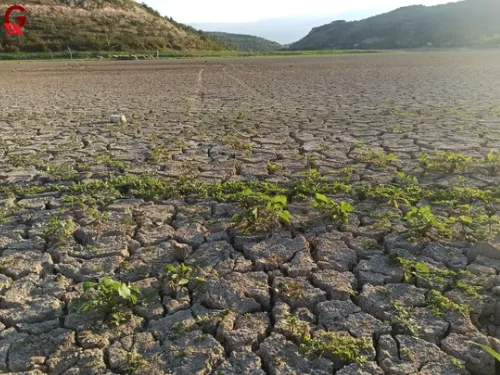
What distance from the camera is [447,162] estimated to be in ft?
15.7

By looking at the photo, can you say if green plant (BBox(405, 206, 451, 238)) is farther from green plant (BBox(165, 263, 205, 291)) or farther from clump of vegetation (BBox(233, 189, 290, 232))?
green plant (BBox(165, 263, 205, 291))

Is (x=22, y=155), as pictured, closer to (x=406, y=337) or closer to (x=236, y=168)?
(x=236, y=168)

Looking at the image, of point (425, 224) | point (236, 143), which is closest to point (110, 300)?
point (425, 224)

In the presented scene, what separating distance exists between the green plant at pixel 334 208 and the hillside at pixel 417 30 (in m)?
52.7

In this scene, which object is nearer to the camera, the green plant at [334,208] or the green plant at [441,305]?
the green plant at [441,305]

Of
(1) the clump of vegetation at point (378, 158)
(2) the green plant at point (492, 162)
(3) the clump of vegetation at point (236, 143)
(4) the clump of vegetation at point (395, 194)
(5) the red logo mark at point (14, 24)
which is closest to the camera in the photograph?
(4) the clump of vegetation at point (395, 194)

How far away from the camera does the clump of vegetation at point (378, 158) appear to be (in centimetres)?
489

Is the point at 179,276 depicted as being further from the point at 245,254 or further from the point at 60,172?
the point at 60,172

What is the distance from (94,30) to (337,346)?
3798 centimetres

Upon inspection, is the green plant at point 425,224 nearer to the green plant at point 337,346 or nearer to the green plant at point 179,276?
the green plant at point 337,346

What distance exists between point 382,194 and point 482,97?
643cm

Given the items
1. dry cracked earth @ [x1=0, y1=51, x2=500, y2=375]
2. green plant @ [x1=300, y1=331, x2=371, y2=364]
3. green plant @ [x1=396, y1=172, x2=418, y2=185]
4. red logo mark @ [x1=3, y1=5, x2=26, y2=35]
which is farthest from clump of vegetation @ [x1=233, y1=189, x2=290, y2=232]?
red logo mark @ [x1=3, y1=5, x2=26, y2=35]

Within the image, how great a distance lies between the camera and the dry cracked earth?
7.33 ft

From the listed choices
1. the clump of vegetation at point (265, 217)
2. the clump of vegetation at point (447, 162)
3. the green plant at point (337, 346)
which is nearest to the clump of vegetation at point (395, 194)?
the clump of vegetation at point (447, 162)
